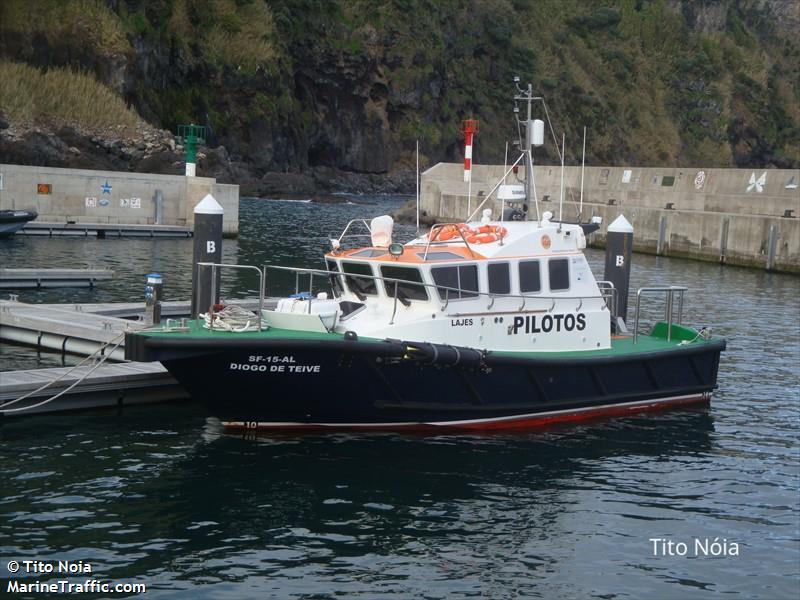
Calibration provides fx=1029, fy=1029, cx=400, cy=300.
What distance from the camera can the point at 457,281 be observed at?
616 inches

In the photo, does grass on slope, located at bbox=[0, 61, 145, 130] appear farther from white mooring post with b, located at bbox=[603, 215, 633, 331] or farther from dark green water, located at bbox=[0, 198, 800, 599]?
dark green water, located at bbox=[0, 198, 800, 599]

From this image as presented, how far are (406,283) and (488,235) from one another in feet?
5.91

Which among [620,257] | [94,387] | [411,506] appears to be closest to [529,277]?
[411,506]

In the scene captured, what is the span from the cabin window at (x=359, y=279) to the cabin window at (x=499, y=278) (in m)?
1.79

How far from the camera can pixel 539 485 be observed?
13.7 metres

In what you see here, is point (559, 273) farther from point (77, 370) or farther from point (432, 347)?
point (77, 370)

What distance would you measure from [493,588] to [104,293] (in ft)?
63.5

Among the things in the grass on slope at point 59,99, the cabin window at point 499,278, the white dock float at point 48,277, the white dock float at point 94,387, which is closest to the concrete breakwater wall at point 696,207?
the white dock float at point 48,277

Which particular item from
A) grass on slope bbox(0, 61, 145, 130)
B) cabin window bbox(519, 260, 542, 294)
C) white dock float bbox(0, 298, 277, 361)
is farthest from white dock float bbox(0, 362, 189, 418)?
grass on slope bbox(0, 61, 145, 130)

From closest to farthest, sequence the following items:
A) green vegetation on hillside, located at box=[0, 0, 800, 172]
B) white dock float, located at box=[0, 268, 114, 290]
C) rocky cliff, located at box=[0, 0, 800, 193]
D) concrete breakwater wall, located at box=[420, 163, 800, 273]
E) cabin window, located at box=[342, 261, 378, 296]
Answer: cabin window, located at box=[342, 261, 378, 296]
white dock float, located at box=[0, 268, 114, 290]
concrete breakwater wall, located at box=[420, 163, 800, 273]
rocky cliff, located at box=[0, 0, 800, 193]
green vegetation on hillside, located at box=[0, 0, 800, 172]

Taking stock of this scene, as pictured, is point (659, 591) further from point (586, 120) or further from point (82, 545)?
point (586, 120)

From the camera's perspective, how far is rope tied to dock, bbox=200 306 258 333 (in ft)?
47.9

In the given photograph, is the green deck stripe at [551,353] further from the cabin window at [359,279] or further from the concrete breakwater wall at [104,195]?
the concrete breakwater wall at [104,195]

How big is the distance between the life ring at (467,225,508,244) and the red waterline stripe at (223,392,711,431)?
2829 millimetres
